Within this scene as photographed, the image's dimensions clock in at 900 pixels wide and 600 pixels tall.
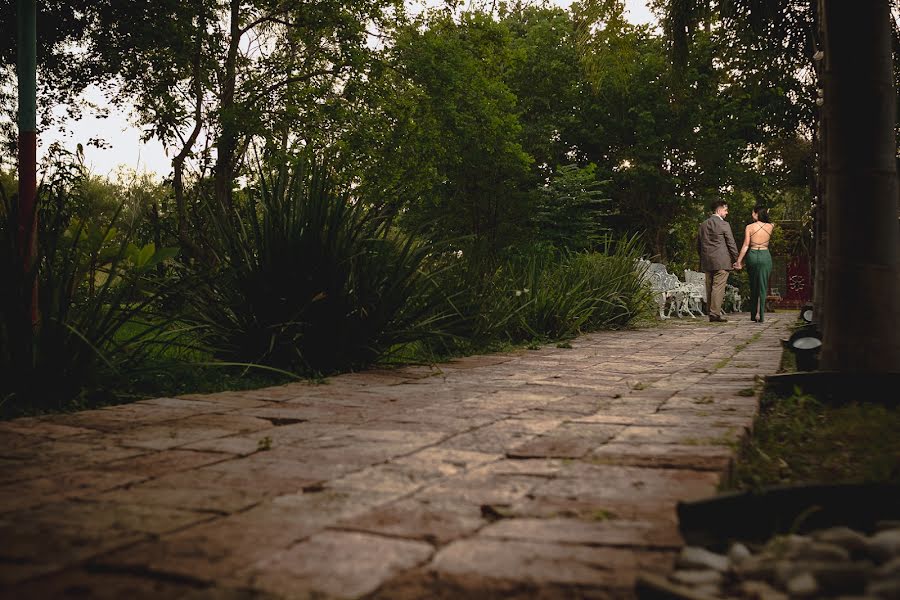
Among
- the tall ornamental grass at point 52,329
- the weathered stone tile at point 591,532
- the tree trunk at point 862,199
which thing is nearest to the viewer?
the weathered stone tile at point 591,532

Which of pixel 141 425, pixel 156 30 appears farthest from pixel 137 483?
pixel 156 30

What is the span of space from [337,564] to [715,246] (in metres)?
12.6

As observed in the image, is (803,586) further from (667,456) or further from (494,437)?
(494,437)

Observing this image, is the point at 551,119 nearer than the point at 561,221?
No

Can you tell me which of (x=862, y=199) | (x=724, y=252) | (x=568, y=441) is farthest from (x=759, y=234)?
(x=568, y=441)

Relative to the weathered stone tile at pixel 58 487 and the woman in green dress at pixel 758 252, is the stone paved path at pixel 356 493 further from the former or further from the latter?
the woman in green dress at pixel 758 252

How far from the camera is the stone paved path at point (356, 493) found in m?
1.49

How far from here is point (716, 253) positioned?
1308 cm

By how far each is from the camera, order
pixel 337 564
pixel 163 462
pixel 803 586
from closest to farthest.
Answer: pixel 803 586 → pixel 337 564 → pixel 163 462

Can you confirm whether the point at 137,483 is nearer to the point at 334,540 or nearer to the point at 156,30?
the point at 334,540

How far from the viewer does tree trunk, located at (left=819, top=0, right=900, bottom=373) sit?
398 centimetres

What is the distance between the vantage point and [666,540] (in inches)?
66.8

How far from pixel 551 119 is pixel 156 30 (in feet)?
50.5

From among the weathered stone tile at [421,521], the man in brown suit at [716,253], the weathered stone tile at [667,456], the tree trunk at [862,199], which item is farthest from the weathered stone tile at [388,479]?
the man in brown suit at [716,253]
